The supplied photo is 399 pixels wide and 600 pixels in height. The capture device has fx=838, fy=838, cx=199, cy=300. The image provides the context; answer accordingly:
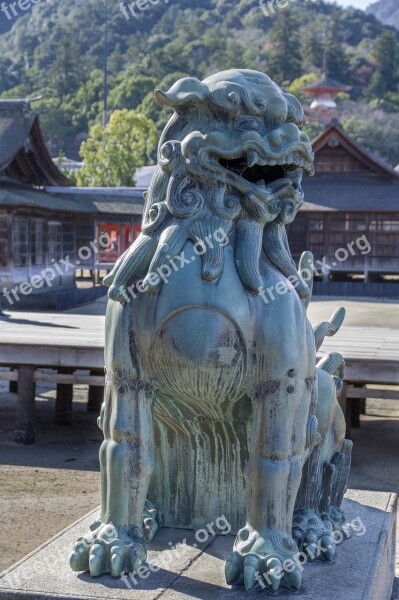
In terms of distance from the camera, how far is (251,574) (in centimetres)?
322

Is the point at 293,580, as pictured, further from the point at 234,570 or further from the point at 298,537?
the point at 298,537

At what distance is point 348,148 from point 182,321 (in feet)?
85.0

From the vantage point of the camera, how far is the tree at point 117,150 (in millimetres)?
35906

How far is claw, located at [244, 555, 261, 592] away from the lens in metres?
3.22

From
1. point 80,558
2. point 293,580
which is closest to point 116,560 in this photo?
point 80,558

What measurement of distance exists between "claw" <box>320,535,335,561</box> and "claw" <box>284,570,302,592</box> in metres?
0.42

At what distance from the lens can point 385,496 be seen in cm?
475

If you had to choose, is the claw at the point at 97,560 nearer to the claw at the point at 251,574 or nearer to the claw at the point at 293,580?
the claw at the point at 251,574

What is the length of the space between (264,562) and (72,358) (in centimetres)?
599

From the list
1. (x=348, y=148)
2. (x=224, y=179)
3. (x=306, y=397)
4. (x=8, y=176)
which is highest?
(x=348, y=148)

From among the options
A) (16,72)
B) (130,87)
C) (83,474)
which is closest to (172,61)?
(130,87)

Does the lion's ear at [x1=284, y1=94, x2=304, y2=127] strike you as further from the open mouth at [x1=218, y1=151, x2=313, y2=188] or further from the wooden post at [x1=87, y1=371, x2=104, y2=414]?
the wooden post at [x1=87, y1=371, x2=104, y2=414]

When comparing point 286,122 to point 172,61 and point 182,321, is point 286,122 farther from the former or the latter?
point 172,61

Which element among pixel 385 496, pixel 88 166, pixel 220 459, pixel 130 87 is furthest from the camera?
pixel 130 87
